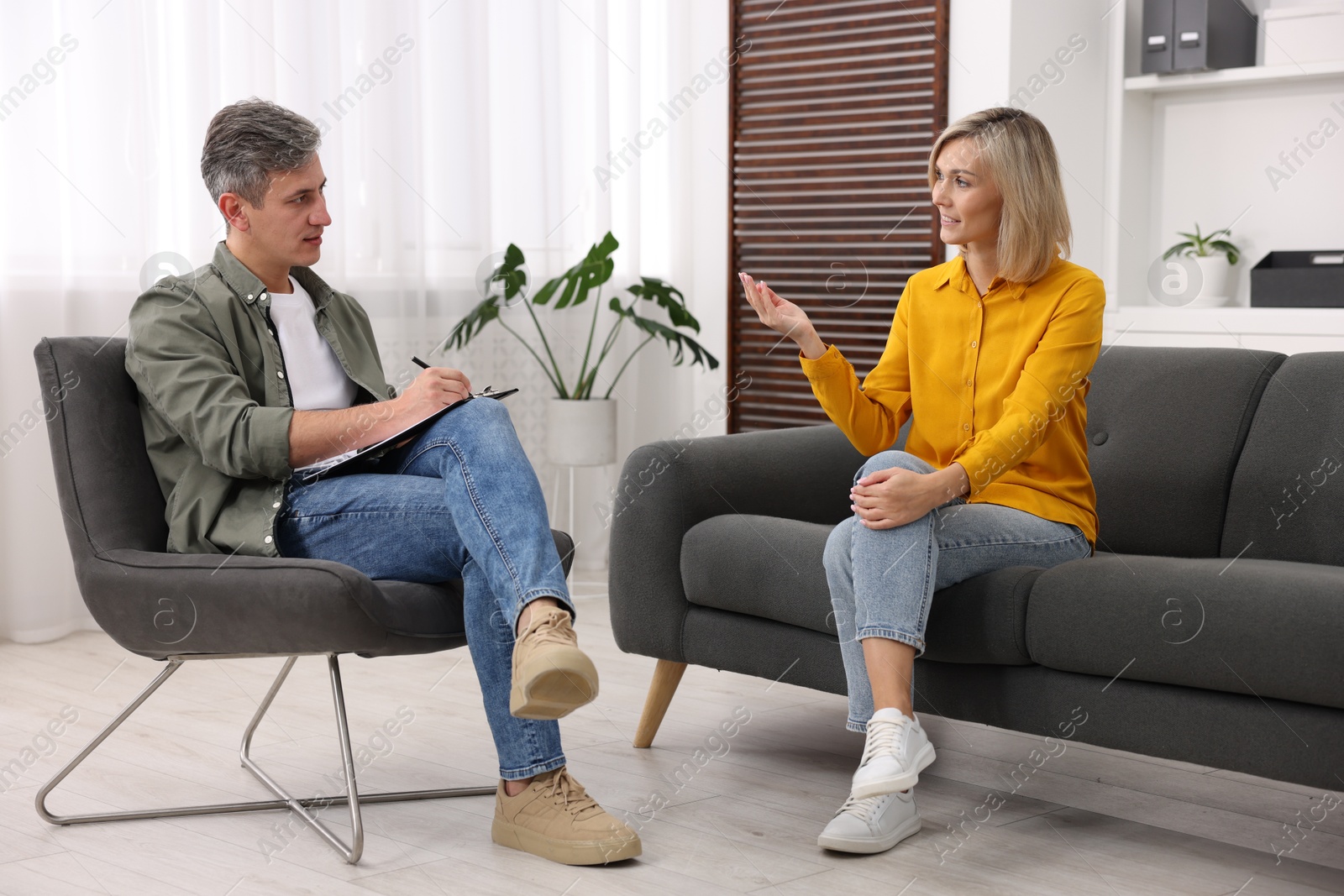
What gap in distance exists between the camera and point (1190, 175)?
3.90 meters

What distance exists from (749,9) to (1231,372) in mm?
2297

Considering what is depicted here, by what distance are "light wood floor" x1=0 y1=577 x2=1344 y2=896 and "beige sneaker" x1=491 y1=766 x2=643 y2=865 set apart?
2 centimetres

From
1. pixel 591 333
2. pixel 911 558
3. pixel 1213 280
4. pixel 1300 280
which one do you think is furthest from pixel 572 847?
pixel 1213 280

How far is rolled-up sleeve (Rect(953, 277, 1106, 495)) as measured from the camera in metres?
2.08

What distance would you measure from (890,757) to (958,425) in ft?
1.99

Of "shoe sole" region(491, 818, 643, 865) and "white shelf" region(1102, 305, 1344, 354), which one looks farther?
"white shelf" region(1102, 305, 1344, 354)

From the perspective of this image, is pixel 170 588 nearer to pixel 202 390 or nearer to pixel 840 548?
pixel 202 390

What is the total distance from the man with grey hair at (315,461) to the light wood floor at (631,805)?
169mm

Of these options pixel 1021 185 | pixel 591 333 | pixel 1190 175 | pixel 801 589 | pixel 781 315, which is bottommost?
pixel 801 589

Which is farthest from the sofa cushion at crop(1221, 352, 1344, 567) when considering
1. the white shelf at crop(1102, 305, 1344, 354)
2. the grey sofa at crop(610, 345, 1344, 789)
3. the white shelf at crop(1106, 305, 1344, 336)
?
the white shelf at crop(1106, 305, 1344, 336)

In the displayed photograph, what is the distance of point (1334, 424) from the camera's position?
2.29m

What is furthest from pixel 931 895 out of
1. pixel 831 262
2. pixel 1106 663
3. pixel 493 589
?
pixel 831 262

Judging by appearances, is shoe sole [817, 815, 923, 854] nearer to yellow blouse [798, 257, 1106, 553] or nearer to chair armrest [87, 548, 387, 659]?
yellow blouse [798, 257, 1106, 553]

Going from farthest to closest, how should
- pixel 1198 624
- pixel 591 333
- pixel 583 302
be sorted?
pixel 583 302 < pixel 591 333 < pixel 1198 624
